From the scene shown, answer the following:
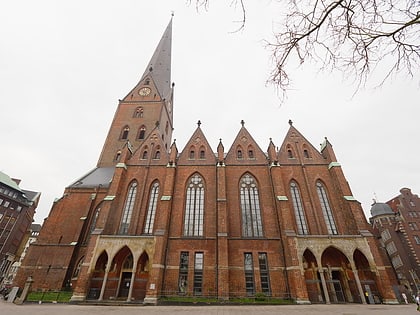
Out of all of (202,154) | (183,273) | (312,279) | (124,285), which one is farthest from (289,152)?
(124,285)

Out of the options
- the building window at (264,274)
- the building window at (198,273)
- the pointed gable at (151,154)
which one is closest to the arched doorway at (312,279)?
the building window at (264,274)

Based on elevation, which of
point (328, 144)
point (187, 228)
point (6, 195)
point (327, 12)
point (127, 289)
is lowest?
point (127, 289)

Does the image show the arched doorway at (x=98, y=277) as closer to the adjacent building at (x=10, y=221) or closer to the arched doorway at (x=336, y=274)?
the arched doorway at (x=336, y=274)

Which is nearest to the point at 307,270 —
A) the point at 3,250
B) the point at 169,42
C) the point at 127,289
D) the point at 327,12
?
the point at 127,289

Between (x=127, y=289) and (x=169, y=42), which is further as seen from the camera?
(x=169, y=42)

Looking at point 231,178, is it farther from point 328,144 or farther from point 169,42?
point 169,42

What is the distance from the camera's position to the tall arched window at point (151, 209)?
2041 cm

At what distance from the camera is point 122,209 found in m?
21.3

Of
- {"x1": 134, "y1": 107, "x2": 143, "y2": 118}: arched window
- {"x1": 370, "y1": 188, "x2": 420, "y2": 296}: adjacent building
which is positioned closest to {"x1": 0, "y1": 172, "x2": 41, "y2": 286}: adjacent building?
{"x1": 134, "y1": 107, "x2": 143, "y2": 118}: arched window

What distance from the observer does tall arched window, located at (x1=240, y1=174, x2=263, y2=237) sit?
778 inches

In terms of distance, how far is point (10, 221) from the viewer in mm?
44469

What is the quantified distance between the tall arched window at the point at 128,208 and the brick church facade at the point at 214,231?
10cm

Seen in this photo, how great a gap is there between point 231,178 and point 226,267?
845cm

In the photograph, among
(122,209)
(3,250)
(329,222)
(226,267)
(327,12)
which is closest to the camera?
(327,12)
